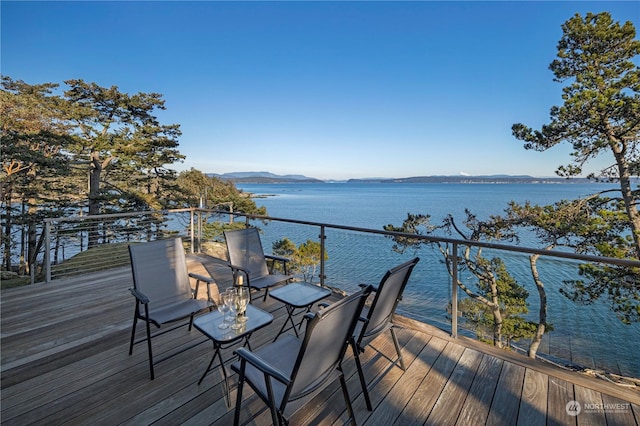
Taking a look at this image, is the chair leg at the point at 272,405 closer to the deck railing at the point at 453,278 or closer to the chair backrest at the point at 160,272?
the chair backrest at the point at 160,272

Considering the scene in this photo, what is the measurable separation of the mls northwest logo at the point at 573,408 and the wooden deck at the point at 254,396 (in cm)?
2

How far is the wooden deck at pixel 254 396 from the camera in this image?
1.76m

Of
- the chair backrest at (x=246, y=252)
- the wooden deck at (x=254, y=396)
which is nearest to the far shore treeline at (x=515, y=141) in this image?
the wooden deck at (x=254, y=396)

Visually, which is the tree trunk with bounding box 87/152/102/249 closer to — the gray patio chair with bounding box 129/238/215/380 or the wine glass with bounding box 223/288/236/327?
the gray patio chair with bounding box 129/238/215/380

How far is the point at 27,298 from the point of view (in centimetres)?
377

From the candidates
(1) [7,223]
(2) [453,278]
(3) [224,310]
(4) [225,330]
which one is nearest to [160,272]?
(3) [224,310]

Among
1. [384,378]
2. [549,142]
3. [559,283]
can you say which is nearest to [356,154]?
[549,142]

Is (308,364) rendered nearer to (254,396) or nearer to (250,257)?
(254,396)

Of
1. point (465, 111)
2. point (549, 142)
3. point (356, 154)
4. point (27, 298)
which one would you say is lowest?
point (27, 298)

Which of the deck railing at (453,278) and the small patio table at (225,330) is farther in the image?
the deck railing at (453,278)

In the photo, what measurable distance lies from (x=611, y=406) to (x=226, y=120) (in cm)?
1634

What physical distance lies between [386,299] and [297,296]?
1.11 m

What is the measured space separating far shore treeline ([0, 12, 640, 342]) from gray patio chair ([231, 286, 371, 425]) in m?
3.70

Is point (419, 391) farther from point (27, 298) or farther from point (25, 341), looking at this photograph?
point (27, 298)
